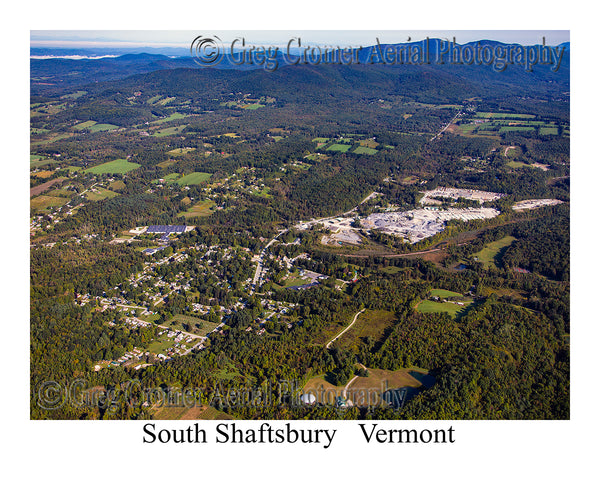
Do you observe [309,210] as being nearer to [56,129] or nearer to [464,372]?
[464,372]

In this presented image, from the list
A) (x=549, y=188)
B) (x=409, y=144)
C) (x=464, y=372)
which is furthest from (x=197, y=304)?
(x=409, y=144)

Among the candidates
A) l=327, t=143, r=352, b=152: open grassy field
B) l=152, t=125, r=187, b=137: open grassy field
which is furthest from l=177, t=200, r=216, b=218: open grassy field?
l=152, t=125, r=187, b=137: open grassy field

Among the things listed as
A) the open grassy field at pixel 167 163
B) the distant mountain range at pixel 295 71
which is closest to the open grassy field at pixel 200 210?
the open grassy field at pixel 167 163

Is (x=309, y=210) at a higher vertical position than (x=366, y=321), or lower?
higher

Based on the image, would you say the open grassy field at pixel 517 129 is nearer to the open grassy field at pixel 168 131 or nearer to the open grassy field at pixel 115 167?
the open grassy field at pixel 168 131

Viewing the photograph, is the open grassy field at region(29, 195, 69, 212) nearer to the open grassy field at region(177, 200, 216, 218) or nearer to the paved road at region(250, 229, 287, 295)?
the open grassy field at region(177, 200, 216, 218)

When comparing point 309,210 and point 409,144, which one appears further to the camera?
point 409,144
